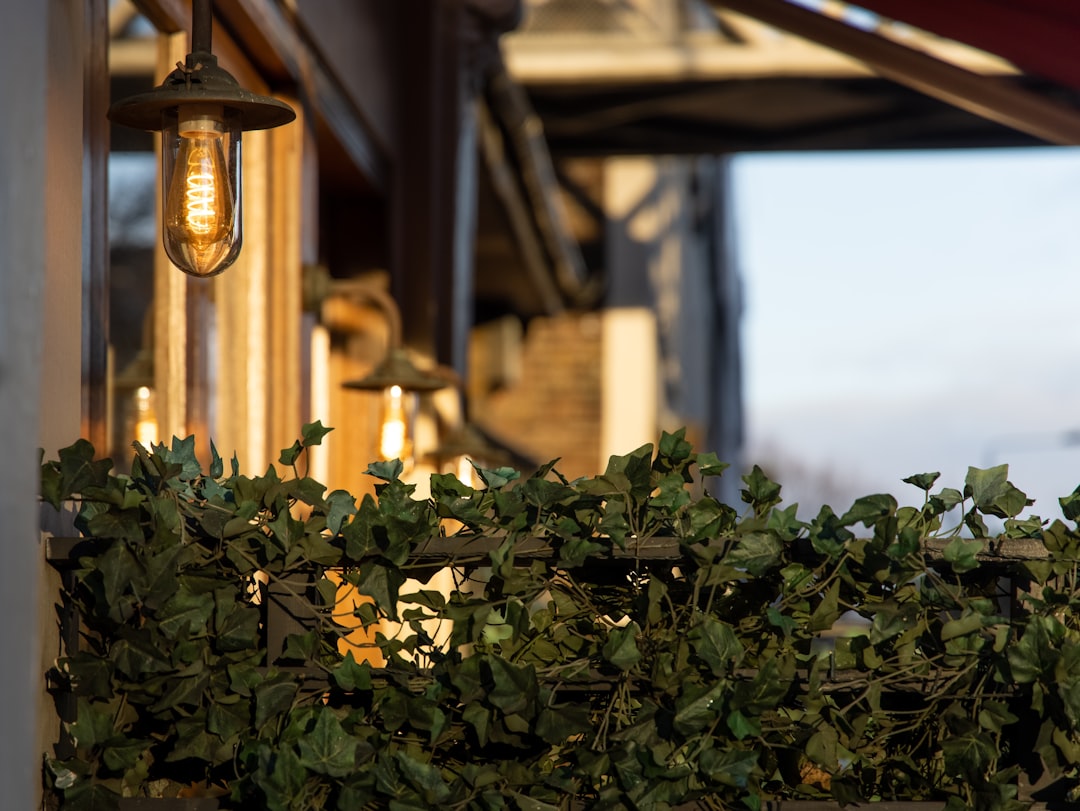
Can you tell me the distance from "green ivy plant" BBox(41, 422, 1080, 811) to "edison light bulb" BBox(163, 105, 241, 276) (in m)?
0.40

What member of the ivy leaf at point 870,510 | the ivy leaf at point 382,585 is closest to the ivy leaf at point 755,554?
the ivy leaf at point 870,510

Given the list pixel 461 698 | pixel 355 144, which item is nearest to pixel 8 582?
pixel 461 698

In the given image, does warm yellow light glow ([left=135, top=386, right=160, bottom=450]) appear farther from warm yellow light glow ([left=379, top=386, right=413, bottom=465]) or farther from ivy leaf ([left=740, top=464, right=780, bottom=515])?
ivy leaf ([left=740, top=464, right=780, bottom=515])

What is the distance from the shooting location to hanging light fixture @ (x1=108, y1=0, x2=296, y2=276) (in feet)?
6.48

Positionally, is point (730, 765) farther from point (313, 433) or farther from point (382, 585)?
point (313, 433)

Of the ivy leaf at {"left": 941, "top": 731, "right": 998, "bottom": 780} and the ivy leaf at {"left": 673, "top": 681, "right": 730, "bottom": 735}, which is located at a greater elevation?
the ivy leaf at {"left": 673, "top": 681, "right": 730, "bottom": 735}

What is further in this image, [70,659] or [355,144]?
[355,144]

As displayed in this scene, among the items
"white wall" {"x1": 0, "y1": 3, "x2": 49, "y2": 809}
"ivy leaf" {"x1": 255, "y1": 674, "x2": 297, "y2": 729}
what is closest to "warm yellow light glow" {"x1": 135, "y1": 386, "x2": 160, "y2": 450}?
"ivy leaf" {"x1": 255, "y1": 674, "x2": 297, "y2": 729}

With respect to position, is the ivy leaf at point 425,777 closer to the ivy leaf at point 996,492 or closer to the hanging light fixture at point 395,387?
the ivy leaf at point 996,492

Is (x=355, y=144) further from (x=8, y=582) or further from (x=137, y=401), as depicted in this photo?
(x=8, y=582)

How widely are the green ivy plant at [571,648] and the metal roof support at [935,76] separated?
3.05 metres

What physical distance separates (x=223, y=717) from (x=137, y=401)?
1.13 meters

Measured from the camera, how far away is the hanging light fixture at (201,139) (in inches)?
77.7

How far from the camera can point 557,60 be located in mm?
7648
